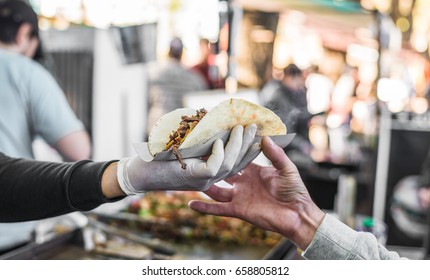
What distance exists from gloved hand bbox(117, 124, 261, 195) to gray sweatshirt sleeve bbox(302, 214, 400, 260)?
0.25m

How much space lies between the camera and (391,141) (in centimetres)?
354

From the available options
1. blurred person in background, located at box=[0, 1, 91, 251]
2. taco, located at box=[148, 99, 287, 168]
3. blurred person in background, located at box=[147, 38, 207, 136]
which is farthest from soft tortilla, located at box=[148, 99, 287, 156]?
blurred person in background, located at box=[147, 38, 207, 136]

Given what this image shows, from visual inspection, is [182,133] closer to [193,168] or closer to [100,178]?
[193,168]

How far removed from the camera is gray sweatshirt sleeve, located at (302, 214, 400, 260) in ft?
3.87

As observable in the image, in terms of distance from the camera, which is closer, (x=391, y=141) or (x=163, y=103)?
(x=163, y=103)

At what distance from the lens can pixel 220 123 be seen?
1.00m

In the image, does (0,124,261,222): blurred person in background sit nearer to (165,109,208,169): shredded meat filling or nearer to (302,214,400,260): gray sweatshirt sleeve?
(165,109,208,169): shredded meat filling

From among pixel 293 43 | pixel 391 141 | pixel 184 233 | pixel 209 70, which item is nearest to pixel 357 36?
pixel 293 43

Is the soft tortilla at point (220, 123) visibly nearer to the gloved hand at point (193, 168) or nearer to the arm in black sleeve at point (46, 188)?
the gloved hand at point (193, 168)

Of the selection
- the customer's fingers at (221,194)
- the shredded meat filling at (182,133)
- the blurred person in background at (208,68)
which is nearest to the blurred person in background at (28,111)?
the customer's fingers at (221,194)

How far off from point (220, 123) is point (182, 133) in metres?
0.08

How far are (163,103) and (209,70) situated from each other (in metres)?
0.96

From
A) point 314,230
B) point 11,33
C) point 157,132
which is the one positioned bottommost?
point 314,230
